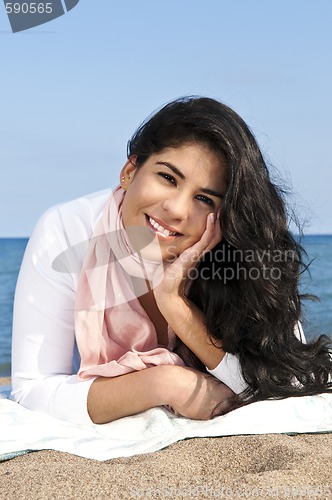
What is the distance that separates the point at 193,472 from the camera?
2.55 meters

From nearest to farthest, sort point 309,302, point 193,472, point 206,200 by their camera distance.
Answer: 1. point 193,472
2. point 206,200
3. point 309,302

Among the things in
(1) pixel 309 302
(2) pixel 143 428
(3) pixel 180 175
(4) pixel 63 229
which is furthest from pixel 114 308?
(1) pixel 309 302

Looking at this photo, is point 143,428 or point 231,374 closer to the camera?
point 143,428

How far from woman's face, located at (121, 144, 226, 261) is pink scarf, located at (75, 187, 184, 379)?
0.34 feet

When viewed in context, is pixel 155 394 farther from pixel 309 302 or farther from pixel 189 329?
pixel 309 302

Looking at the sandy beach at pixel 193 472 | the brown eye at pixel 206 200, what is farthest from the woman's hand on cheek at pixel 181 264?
the sandy beach at pixel 193 472

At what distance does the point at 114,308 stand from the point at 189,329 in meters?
0.41

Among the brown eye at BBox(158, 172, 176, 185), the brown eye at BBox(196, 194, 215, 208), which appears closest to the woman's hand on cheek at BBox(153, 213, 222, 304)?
the brown eye at BBox(196, 194, 215, 208)

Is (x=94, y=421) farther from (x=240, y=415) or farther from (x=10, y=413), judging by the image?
(x=240, y=415)

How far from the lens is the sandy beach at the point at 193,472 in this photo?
87.6 inches

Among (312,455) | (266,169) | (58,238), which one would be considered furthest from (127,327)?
(312,455)

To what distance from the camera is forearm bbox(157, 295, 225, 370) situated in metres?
3.35

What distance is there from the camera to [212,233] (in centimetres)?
332

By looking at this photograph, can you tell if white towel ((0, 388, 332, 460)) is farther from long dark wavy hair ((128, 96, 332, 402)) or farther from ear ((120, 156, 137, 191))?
ear ((120, 156, 137, 191))
